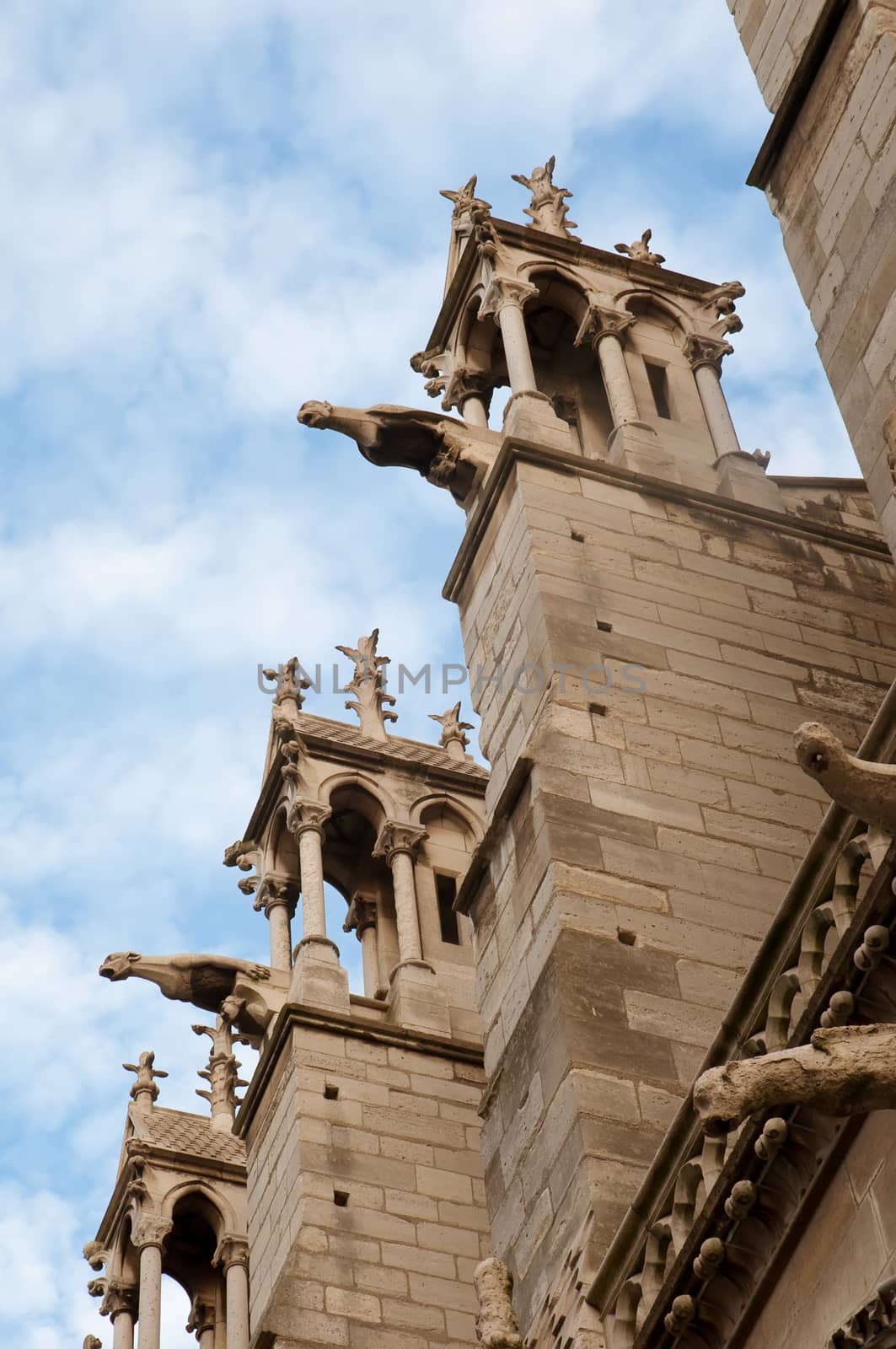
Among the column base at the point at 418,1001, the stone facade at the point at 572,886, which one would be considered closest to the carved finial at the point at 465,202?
the stone facade at the point at 572,886

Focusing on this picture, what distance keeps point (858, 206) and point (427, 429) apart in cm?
519

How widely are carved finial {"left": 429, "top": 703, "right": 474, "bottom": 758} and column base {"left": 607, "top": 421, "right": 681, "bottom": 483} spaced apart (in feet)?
22.2

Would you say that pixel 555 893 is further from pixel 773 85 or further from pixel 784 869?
pixel 773 85

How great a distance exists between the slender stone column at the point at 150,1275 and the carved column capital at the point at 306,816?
12.2 ft

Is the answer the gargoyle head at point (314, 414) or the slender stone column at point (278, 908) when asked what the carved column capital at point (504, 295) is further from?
the slender stone column at point (278, 908)

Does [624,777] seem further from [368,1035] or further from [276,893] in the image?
[276,893]

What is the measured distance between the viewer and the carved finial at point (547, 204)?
18.6 meters

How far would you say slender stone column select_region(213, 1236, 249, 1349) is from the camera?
19.7 m

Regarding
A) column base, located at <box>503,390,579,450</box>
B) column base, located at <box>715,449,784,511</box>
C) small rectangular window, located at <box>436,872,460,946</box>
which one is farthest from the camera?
small rectangular window, located at <box>436,872,460,946</box>

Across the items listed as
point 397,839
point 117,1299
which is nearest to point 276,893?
point 397,839

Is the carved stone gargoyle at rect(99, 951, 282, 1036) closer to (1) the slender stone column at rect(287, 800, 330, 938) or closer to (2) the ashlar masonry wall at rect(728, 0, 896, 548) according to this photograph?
(1) the slender stone column at rect(287, 800, 330, 938)

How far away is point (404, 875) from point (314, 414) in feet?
16.3

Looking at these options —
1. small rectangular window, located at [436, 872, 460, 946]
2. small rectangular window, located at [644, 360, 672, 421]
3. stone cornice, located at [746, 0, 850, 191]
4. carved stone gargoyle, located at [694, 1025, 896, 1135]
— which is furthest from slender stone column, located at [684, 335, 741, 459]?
carved stone gargoyle, located at [694, 1025, 896, 1135]

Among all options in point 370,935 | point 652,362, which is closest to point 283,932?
point 370,935
